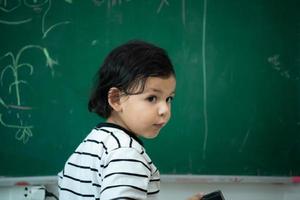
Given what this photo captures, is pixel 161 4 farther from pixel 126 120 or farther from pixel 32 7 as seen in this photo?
pixel 126 120

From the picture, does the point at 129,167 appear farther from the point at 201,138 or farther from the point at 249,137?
the point at 249,137

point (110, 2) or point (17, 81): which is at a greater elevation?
point (110, 2)

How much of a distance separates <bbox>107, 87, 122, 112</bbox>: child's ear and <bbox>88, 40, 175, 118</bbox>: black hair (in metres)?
0.01

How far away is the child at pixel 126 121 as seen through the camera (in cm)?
77

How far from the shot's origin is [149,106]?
33.4 inches

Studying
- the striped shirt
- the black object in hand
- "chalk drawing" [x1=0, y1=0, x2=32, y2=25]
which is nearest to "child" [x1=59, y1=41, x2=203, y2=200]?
the striped shirt

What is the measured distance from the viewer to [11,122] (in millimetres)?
1474

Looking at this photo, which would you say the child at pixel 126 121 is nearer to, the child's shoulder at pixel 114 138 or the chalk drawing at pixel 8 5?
the child's shoulder at pixel 114 138

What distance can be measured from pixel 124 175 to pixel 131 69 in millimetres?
262

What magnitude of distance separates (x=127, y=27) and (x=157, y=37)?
0.14 metres

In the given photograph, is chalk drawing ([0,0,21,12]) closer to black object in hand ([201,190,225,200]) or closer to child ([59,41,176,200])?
child ([59,41,176,200])

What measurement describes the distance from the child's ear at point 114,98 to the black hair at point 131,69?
0.01 m

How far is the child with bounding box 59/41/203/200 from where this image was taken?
0.77m

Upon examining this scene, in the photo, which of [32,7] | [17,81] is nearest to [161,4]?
[32,7]
